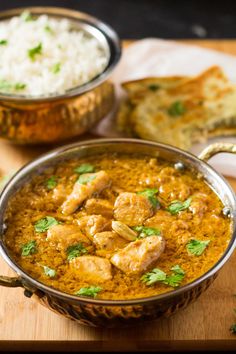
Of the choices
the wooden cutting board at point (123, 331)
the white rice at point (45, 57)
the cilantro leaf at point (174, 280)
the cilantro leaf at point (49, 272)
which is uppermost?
the white rice at point (45, 57)

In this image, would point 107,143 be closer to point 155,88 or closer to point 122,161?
point 122,161

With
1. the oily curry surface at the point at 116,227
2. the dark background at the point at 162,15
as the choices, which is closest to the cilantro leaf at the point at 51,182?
the oily curry surface at the point at 116,227

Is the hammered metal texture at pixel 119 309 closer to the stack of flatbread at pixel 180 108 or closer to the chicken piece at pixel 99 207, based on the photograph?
the chicken piece at pixel 99 207

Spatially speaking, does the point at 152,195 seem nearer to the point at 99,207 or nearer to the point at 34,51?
the point at 99,207

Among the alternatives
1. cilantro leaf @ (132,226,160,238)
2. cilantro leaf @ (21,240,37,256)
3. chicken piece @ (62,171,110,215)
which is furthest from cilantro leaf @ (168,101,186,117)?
cilantro leaf @ (21,240,37,256)

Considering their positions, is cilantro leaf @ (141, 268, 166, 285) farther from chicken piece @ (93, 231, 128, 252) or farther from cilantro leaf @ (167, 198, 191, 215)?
cilantro leaf @ (167, 198, 191, 215)

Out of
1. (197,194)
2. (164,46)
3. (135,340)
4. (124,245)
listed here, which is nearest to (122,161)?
(197,194)

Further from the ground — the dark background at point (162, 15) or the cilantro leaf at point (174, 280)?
the dark background at point (162, 15)
